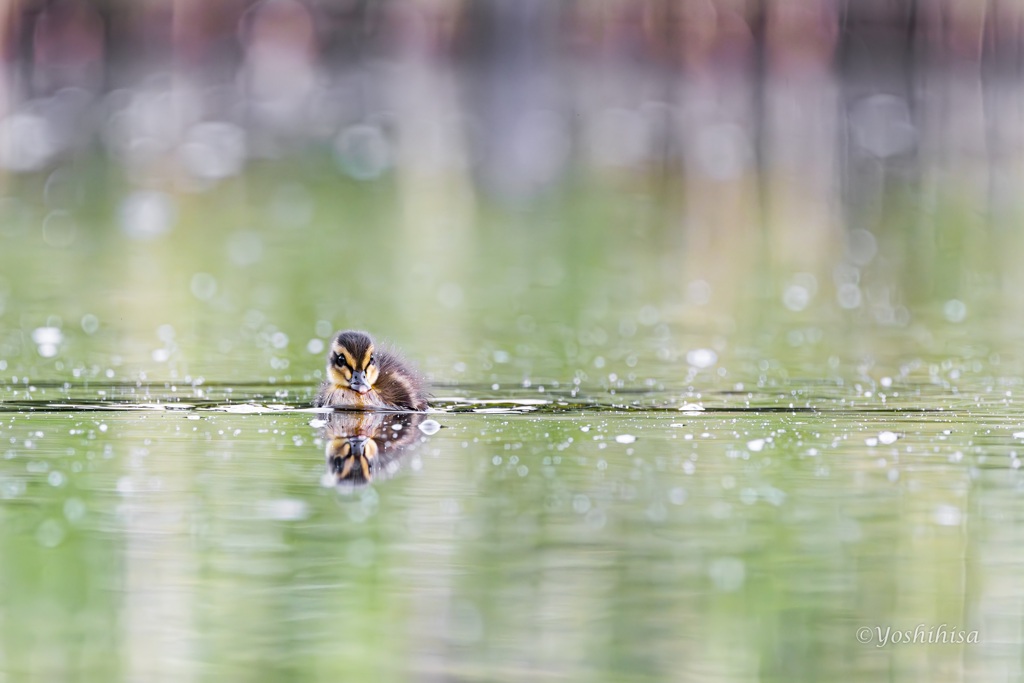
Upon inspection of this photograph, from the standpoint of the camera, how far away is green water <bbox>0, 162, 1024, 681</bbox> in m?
4.18

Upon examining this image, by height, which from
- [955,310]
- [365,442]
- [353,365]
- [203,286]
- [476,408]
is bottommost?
[365,442]

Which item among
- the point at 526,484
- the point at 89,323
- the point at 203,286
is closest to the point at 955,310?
the point at 203,286

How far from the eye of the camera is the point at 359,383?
278 inches

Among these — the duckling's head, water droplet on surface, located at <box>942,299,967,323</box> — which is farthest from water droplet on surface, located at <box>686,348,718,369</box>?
water droplet on surface, located at <box>942,299,967,323</box>

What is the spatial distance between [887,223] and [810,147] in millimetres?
8877

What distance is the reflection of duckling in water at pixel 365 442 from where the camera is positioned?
590 centimetres

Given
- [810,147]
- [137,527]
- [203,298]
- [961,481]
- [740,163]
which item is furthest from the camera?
[810,147]

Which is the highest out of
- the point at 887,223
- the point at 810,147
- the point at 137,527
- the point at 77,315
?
the point at 810,147

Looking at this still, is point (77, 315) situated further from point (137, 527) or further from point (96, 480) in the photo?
point (137, 527)

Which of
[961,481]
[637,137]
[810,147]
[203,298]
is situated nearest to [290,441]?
[961,481]

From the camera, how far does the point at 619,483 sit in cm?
574

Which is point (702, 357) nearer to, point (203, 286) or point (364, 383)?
point (364, 383)

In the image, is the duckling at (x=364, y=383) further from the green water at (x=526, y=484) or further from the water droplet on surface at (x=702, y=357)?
the water droplet on surface at (x=702, y=357)

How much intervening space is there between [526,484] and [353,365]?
1547mm
